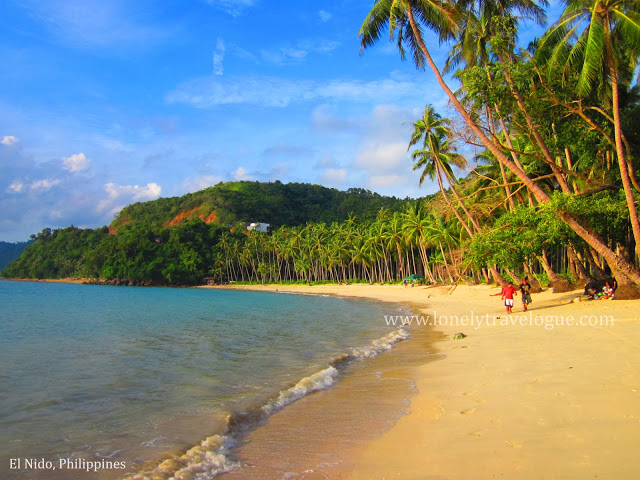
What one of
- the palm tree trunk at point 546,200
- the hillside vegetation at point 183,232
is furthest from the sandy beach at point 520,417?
the hillside vegetation at point 183,232

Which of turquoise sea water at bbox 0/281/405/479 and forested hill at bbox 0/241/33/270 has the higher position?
forested hill at bbox 0/241/33/270

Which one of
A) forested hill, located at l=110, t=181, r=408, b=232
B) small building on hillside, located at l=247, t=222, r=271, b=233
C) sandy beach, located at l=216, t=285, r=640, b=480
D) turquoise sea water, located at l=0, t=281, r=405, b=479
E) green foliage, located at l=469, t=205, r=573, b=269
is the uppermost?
forested hill, located at l=110, t=181, r=408, b=232

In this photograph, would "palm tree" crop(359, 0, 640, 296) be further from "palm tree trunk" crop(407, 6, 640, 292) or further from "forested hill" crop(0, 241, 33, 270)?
"forested hill" crop(0, 241, 33, 270)

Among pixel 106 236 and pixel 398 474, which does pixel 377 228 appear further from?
pixel 106 236

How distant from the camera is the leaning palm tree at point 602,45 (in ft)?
39.9

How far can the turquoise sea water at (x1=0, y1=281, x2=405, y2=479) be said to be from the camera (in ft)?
16.8

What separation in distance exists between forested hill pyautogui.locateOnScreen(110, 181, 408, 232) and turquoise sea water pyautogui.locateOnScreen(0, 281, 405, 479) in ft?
312

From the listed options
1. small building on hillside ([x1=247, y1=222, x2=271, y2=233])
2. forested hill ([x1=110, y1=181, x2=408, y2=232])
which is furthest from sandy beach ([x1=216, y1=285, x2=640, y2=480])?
forested hill ([x1=110, y1=181, x2=408, y2=232])

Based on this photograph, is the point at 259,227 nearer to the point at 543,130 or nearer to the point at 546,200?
the point at 543,130

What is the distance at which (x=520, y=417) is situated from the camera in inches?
190

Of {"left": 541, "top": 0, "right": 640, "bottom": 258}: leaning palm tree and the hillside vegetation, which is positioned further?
the hillside vegetation

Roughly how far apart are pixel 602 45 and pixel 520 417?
1223 centimetres

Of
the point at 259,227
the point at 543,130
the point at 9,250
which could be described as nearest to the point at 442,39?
the point at 543,130

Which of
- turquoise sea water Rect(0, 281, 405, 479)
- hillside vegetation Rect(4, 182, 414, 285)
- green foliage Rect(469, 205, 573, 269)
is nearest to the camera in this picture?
turquoise sea water Rect(0, 281, 405, 479)
